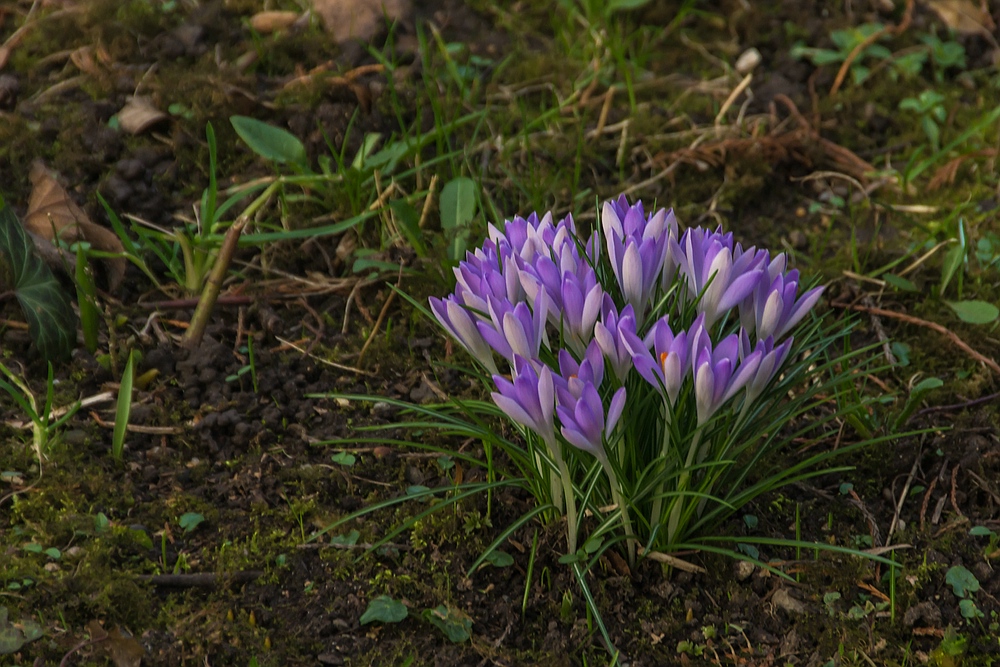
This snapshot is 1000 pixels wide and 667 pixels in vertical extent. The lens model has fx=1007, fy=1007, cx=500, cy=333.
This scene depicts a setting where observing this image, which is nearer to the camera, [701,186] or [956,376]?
[956,376]

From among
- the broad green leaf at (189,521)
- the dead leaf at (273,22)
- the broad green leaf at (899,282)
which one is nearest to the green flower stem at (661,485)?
the broad green leaf at (189,521)

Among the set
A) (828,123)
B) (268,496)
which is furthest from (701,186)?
(268,496)

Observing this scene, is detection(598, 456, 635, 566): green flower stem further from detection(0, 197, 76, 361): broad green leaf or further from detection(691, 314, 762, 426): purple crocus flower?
detection(0, 197, 76, 361): broad green leaf

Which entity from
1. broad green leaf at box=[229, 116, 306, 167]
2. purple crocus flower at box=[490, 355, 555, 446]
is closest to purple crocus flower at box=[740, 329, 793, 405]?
purple crocus flower at box=[490, 355, 555, 446]

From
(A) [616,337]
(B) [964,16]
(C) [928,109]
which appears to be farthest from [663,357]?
(B) [964,16]

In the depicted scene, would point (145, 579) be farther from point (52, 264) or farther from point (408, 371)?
point (52, 264)

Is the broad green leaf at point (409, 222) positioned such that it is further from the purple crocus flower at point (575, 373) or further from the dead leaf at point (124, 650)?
the dead leaf at point (124, 650)
